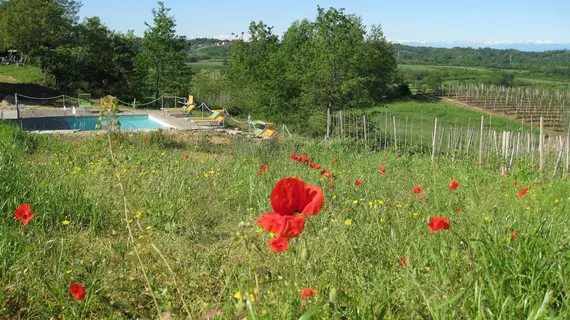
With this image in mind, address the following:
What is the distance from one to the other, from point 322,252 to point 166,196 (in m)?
1.70

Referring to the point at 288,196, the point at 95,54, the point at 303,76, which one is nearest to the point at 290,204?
the point at 288,196

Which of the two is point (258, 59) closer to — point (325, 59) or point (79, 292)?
point (325, 59)

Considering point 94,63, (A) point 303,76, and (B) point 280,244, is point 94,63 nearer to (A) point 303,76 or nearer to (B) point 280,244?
(A) point 303,76

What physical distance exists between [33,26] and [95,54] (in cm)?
301

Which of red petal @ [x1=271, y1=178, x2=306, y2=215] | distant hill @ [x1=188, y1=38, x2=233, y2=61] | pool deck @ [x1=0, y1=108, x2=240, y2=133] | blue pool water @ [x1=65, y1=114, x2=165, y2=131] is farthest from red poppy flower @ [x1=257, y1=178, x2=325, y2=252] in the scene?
distant hill @ [x1=188, y1=38, x2=233, y2=61]

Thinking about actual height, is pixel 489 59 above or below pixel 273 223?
above

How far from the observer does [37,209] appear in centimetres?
323

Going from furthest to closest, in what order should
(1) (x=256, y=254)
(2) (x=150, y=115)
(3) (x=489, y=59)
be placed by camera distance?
Result: (3) (x=489, y=59), (2) (x=150, y=115), (1) (x=256, y=254)

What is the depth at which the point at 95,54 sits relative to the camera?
25156 mm

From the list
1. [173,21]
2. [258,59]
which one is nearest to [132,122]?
[173,21]

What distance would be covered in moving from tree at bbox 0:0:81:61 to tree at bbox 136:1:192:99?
5029mm

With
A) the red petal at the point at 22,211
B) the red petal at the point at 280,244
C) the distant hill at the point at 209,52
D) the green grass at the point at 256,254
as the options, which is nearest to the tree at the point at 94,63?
the green grass at the point at 256,254

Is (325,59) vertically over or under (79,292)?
over

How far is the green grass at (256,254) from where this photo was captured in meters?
1.86
